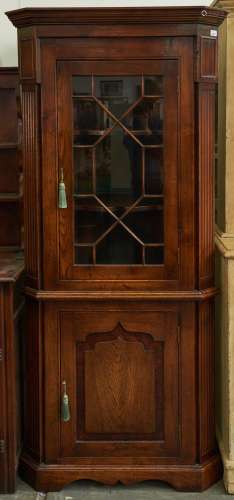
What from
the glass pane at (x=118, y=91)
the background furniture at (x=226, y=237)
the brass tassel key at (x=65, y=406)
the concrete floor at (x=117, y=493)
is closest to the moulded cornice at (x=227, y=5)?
the background furniture at (x=226, y=237)

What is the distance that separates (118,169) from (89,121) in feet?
0.69

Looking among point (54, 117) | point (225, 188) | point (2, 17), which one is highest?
point (2, 17)

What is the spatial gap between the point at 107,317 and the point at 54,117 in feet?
2.56

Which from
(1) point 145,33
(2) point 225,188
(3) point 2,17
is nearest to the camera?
(1) point 145,33

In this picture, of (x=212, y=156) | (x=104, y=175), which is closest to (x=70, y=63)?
(x=104, y=175)

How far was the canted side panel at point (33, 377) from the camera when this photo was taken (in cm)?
316

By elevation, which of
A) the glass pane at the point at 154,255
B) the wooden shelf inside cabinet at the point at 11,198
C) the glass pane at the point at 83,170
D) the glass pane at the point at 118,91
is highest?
the glass pane at the point at 118,91

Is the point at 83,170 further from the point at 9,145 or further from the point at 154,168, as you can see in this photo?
the point at 9,145

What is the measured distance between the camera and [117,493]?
10.5 ft

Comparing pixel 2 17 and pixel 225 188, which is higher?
pixel 2 17

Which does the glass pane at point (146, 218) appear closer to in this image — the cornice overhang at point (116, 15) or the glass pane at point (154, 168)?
the glass pane at point (154, 168)

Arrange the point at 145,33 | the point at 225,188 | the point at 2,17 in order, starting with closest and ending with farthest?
the point at 145,33 < the point at 225,188 < the point at 2,17

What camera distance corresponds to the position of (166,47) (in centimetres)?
301

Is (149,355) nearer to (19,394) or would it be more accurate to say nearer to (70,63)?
(19,394)
